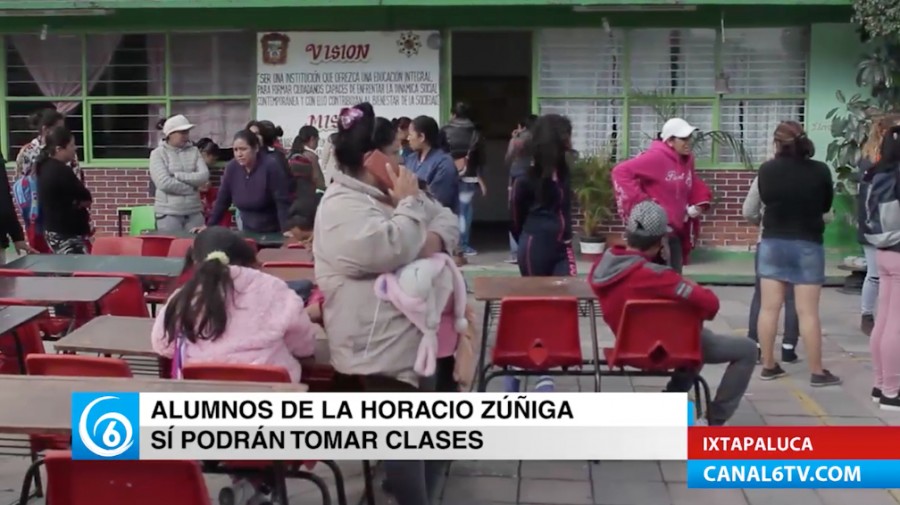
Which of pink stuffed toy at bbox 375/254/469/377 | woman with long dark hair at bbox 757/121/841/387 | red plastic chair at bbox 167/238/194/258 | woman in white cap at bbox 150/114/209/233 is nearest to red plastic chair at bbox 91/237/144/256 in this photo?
red plastic chair at bbox 167/238/194/258

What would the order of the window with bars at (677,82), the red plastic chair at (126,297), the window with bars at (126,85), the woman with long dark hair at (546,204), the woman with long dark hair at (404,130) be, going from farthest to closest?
1. the window with bars at (126,85)
2. the window with bars at (677,82)
3. the woman with long dark hair at (404,130)
4. the red plastic chair at (126,297)
5. the woman with long dark hair at (546,204)

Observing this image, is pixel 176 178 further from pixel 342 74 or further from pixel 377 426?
pixel 377 426

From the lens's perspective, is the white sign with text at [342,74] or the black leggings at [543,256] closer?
the black leggings at [543,256]

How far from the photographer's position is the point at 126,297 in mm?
6223

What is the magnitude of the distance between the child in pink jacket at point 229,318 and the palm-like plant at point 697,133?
801 centimetres

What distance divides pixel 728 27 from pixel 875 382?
5.77m

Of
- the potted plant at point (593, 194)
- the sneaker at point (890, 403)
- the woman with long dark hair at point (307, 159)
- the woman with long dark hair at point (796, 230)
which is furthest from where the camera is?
the potted plant at point (593, 194)

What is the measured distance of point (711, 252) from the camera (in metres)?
11.5

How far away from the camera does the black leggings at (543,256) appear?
6.29m

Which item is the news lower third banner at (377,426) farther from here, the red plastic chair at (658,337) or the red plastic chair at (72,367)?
the red plastic chair at (658,337)

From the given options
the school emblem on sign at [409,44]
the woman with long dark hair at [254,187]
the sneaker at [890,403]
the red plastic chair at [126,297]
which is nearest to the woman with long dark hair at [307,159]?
the woman with long dark hair at [254,187]

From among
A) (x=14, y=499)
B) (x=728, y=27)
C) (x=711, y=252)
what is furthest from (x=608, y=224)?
(x=14, y=499)

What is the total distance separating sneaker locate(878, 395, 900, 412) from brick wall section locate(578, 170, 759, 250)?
5.25 meters

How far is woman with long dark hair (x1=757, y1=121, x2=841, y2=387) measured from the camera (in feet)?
21.6
